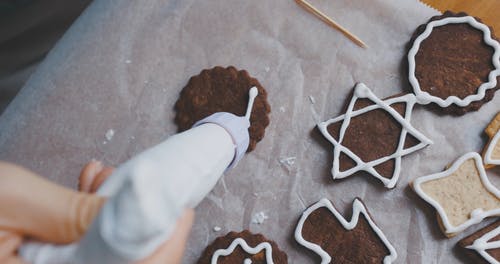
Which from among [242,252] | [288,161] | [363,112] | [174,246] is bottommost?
[242,252]

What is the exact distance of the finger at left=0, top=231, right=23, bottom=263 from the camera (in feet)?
1.70

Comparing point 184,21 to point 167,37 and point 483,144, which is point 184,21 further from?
point 483,144

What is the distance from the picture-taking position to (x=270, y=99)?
3.27 feet

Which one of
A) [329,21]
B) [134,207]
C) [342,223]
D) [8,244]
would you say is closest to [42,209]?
[8,244]

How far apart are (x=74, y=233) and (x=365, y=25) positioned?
0.70m

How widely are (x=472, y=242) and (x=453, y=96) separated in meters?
0.27

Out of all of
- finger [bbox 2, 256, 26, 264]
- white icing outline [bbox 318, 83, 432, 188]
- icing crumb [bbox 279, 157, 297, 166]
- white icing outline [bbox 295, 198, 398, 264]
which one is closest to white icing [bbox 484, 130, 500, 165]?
white icing outline [bbox 318, 83, 432, 188]

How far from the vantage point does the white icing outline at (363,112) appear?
95cm

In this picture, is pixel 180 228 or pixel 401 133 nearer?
pixel 180 228

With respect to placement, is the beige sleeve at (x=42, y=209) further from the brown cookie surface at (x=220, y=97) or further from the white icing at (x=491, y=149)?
the white icing at (x=491, y=149)

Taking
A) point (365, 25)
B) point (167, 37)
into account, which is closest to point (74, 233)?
point (167, 37)

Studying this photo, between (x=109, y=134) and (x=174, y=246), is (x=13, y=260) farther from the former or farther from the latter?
(x=109, y=134)

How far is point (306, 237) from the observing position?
943 millimetres

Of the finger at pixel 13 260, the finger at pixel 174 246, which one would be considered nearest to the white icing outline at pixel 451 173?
the finger at pixel 174 246
